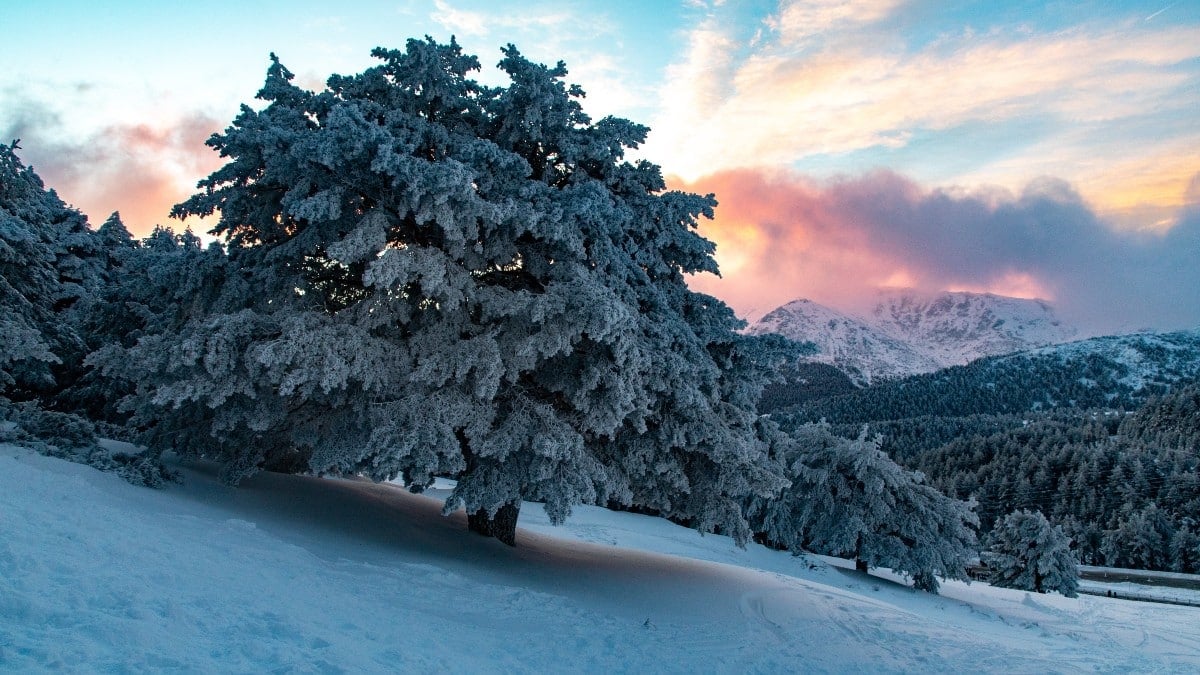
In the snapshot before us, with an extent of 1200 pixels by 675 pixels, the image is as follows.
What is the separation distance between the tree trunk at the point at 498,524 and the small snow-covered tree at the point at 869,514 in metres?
15.1

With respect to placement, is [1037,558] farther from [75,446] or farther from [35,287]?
[35,287]

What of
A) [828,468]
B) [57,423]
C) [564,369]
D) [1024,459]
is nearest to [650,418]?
[564,369]

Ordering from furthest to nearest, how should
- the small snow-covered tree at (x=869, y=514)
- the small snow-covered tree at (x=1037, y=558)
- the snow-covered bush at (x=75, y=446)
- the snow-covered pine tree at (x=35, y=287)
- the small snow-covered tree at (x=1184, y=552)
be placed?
the small snow-covered tree at (x=1184, y=552), the small snow-covered tree at (x=1037, y=558), the small snow-covered tree at (x=869, y=514), the snow-covered pine tree at (x=35, y=287), the snow-covered bush at (x=75, y=446)

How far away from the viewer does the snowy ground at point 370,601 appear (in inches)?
169

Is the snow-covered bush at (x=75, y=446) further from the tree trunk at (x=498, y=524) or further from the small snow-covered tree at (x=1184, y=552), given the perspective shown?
the small snow-covered tree at (x=1184, y=552)

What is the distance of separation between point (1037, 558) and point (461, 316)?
37.6m

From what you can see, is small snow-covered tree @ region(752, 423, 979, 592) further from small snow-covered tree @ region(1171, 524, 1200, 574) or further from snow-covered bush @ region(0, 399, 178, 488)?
small snow-covered tree @ region(1171, 524, 1200, 574)

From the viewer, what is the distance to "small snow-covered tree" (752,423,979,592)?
23.4 meters

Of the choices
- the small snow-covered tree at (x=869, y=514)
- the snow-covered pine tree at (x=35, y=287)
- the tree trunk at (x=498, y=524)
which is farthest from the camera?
the small snow-covered tree at (x=869, y=514)

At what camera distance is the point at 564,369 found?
9.18 meters

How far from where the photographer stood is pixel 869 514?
78.8 ft

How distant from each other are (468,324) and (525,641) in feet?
14.3

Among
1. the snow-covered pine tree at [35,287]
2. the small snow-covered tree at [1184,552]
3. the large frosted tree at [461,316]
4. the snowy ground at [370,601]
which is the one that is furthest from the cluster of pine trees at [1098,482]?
the snow-covered pine tree at [35,287]

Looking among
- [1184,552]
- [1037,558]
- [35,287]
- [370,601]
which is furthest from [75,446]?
[1184,552]
